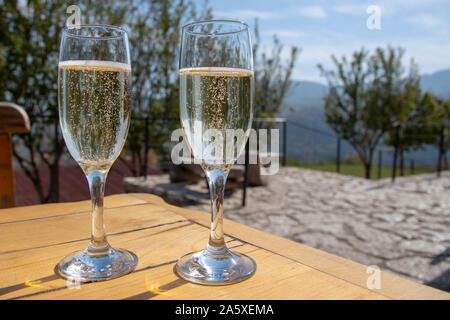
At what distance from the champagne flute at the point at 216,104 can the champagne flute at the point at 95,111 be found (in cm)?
9

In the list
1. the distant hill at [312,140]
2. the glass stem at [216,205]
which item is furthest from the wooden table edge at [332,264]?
the distant hill at [312,140]

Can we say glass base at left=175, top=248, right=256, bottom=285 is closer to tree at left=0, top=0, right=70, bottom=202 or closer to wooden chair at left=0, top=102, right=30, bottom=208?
wooden chair at left=0, top=102, right=30, bottom=208

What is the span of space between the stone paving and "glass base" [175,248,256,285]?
250 cm

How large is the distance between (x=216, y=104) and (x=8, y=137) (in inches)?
39.1

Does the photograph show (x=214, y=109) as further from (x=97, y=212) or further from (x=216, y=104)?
(x=97, y=212)

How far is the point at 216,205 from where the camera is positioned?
1.68 ft

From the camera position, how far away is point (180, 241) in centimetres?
63

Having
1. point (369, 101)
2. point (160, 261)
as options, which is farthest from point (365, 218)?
point (369, 101)

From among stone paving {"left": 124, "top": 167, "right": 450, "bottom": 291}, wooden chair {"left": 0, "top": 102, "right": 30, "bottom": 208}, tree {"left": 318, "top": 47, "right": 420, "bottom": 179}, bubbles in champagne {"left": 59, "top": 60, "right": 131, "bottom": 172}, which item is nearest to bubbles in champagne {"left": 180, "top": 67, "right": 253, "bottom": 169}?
bubbles in champagne {"left": 59, "top": 60, "right": 131, "bottom": 172}

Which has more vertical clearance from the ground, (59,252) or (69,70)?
(69,70)

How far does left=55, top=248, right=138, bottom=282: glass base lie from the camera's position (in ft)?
1.57

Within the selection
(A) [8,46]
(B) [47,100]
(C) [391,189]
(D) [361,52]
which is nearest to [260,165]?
(C) [391,189]
